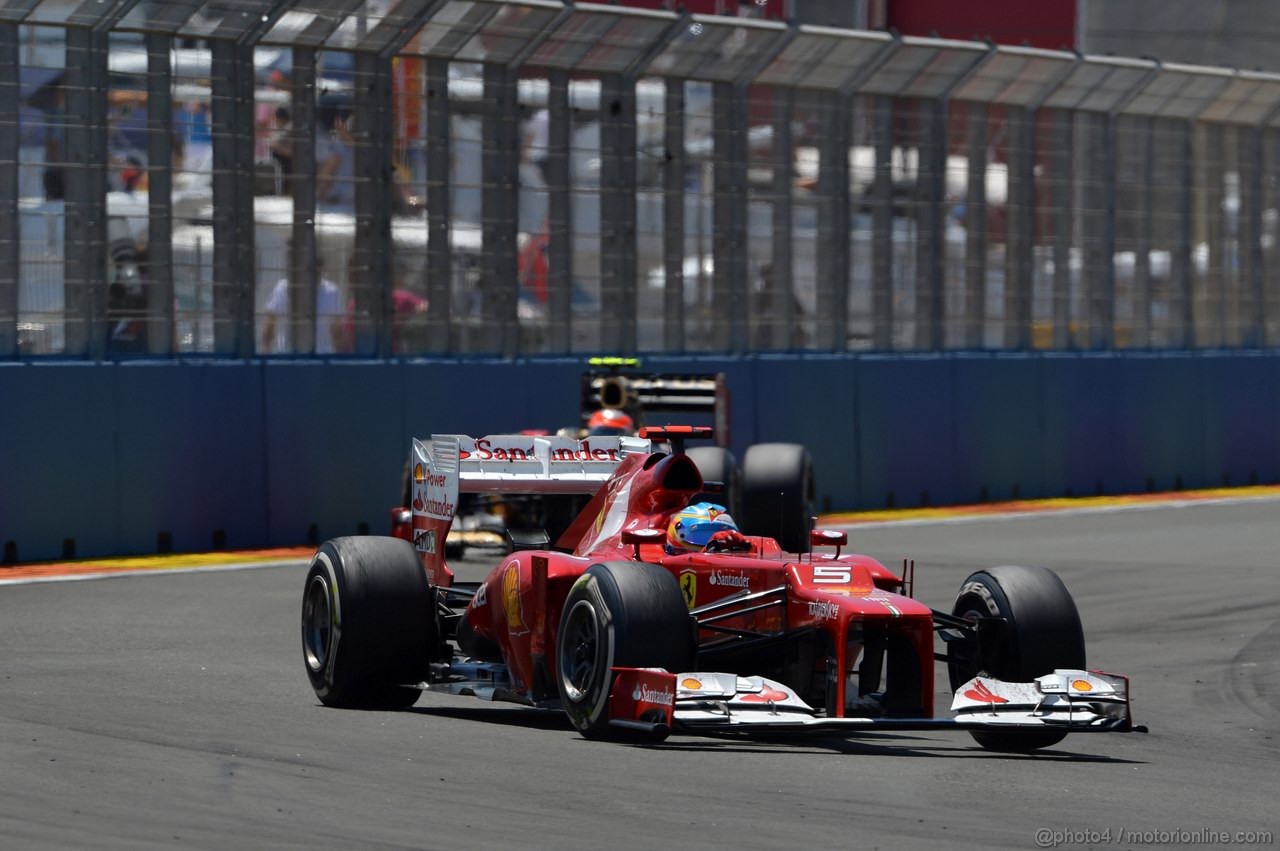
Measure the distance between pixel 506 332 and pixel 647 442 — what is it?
27.3 feet

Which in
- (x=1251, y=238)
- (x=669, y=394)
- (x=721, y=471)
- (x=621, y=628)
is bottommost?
(x=621, y=628)

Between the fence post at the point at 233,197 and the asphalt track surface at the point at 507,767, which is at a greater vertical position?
the fence post at the point at 233,197

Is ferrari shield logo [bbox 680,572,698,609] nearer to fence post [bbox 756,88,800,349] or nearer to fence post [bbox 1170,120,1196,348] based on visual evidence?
fence post [bbox 756,88,800,349]

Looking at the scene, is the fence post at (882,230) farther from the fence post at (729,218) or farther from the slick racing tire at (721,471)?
the slick racing tire at (721,471)

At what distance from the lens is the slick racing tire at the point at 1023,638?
9094mm

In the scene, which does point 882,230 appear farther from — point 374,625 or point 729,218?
point 374,625

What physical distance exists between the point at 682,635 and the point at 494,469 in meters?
3.12

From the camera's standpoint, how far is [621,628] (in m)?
8.54

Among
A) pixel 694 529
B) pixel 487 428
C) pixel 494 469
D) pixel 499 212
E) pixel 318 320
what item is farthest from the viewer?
pixel 499 212

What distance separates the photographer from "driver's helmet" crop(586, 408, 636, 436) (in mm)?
18141

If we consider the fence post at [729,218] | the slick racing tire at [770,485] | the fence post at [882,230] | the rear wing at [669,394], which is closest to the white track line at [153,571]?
the rear wing at [669,394]

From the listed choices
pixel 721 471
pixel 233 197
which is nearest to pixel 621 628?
pixel 721 471

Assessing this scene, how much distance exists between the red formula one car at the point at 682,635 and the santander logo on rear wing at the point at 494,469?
0.18 ft

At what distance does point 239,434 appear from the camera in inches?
718
